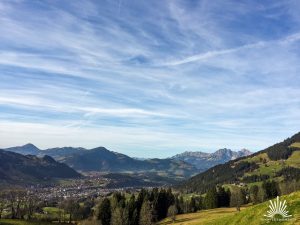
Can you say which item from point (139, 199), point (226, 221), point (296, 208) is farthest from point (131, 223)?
point (296, 208)

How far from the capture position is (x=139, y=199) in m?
188

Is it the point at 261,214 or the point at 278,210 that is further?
the point at 261,214

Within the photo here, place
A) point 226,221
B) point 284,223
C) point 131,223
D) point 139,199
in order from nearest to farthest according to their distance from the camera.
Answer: point 284,223 < point 226,221 < point 131,223 < point 139,199

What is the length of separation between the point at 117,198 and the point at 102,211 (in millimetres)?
10225

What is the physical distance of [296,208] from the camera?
42.2 m

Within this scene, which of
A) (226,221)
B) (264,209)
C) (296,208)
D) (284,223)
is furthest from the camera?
(226,221)

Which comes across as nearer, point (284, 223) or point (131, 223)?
point (284, 223)

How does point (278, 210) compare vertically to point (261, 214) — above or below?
above

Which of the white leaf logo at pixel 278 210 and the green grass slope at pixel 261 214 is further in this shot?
the white leaf logo at pixel 278 210

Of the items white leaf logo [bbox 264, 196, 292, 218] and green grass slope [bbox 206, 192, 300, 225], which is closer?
green grass slope [bbox 206, 192, 300, 225]

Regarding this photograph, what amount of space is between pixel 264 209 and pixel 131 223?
138 meters

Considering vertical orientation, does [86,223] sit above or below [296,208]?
below

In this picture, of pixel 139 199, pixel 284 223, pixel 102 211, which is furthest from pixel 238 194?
pixel 284 223

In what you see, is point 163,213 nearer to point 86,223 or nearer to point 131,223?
point 131,223
